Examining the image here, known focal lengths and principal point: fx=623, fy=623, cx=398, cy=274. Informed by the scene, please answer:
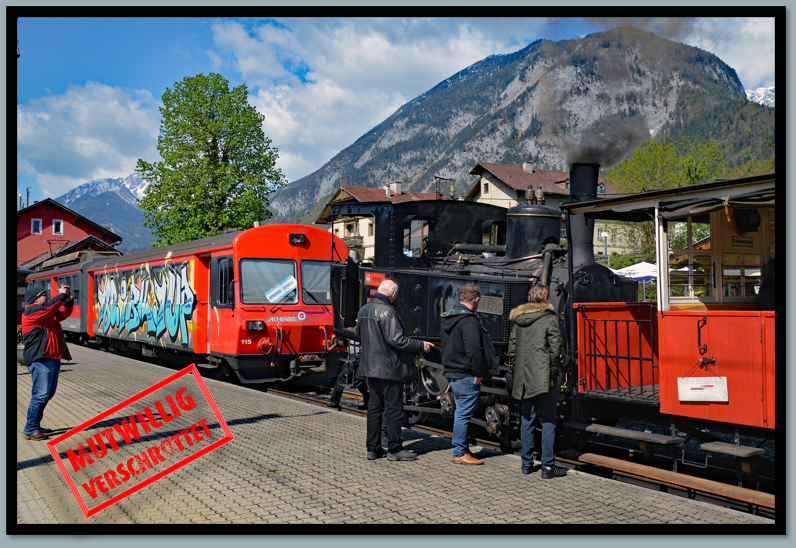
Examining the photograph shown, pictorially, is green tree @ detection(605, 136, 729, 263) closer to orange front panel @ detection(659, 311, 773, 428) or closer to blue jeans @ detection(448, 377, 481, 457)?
orange front panel @ detection(659, 311, 773, 428)

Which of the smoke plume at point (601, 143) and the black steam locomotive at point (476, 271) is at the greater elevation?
the smoke plume at point (601, 143)

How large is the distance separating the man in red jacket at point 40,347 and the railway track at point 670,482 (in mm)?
4960

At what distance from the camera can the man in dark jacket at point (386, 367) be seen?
6133 mm

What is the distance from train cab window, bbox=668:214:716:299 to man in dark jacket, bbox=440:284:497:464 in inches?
75.9

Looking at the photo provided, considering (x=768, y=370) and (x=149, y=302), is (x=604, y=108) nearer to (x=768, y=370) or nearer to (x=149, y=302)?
(x=149, y=302)

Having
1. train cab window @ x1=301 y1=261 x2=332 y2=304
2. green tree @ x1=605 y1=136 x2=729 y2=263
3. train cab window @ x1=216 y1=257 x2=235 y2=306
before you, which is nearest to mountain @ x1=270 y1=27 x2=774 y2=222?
green tree @ x1=605 y1=136 x2=729 y2=263

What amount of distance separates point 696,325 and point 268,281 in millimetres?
7864

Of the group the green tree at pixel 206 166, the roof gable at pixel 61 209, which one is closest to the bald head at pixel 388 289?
the green tree at pixel 206 166

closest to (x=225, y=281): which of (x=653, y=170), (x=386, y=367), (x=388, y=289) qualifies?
(x=388, y=289)

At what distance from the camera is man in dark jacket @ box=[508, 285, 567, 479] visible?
18.4ft

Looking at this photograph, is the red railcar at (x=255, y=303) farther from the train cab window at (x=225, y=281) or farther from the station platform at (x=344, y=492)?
the station platform at (x=344, y=492)

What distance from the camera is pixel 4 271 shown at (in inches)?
151

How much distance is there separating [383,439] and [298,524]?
8.28 feet

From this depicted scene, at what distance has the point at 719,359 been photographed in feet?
17.3
